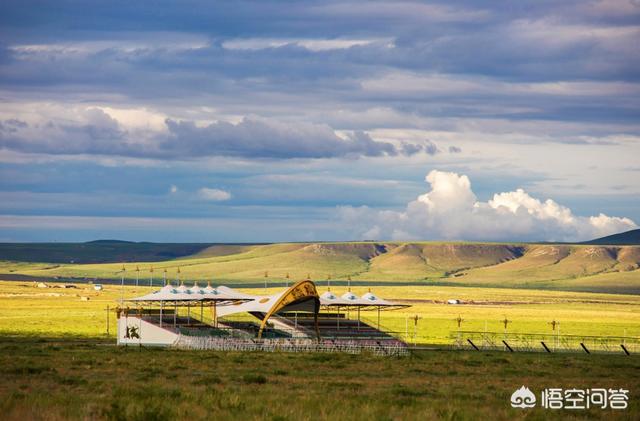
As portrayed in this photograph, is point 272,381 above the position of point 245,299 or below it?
below

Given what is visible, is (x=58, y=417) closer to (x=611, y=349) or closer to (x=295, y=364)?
(x=295, y=364)

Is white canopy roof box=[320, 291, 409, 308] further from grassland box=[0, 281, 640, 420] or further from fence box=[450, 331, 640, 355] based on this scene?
grassland box=[0, 281, 640, 420]

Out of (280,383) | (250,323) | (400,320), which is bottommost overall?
(280,383)

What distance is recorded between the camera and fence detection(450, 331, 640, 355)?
81.6 meters

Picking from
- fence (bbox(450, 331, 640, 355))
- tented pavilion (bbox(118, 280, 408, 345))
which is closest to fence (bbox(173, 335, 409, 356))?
tented pavilion (bbox(118, 280, 408, 345))

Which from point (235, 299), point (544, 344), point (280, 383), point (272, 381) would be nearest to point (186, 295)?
point (235, 299)

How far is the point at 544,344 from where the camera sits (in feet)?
262

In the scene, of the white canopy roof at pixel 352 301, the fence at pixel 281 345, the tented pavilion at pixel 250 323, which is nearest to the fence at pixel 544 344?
the white canopy roof at pixel 352 301

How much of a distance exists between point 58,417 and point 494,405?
1467cm

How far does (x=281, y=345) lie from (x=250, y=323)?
48.9 feet

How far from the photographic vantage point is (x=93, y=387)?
42.2 metres

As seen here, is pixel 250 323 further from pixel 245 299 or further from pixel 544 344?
pixel 544 344

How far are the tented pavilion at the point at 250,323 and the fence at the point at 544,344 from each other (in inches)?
283

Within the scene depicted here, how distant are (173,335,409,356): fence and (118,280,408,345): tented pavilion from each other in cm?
115
